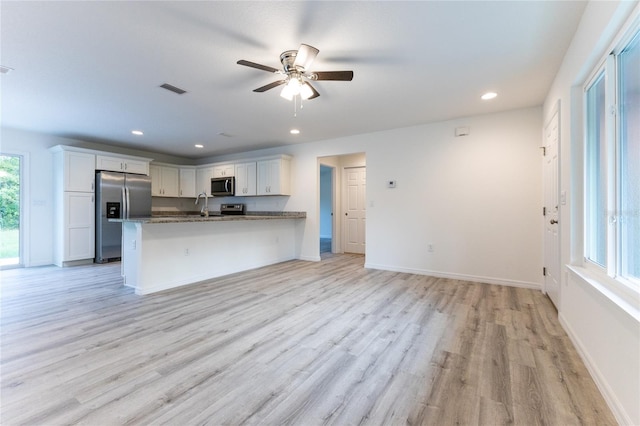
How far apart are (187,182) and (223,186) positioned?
1.30 metres

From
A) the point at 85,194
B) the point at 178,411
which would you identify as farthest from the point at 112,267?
the point at 178,411

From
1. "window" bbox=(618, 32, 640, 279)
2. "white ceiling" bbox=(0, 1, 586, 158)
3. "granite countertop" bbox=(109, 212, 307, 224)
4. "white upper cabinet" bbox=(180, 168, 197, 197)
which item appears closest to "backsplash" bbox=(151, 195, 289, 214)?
"granite countertop" bbox=(109, 212, 307, 224)

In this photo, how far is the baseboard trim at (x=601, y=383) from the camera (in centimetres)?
141

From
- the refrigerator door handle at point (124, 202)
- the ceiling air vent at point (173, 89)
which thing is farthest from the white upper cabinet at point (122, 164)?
the ceiling air vent at point (173, 89)

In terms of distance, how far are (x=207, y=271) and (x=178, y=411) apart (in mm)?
3001

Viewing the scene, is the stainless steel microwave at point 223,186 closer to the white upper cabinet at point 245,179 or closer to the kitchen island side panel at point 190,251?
the white upper cabinet at point 245,179

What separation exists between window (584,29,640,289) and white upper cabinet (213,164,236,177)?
20.4ft

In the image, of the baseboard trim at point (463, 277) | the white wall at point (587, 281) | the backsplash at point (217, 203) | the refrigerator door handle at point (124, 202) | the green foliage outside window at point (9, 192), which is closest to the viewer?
the white wall at point (587, 281)

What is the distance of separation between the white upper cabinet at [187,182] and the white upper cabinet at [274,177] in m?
2.32

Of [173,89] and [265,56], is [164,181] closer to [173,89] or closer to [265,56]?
[173,89]

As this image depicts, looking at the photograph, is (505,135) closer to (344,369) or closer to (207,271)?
(344,369)

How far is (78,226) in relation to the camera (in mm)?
5379

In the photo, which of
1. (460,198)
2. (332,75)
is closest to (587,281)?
(332,75)

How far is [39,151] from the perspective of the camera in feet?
17.1
